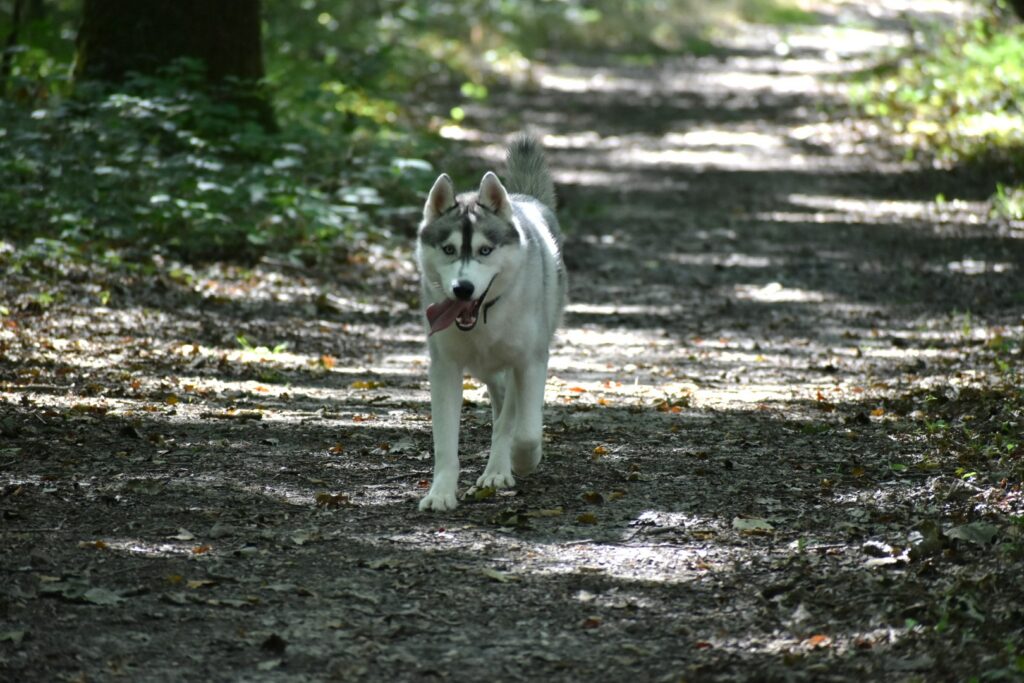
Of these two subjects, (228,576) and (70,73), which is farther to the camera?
(70,73)

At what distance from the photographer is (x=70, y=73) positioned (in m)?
11.6

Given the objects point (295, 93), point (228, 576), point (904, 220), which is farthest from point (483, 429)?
point (295, 93)

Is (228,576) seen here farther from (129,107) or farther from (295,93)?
(295,93)

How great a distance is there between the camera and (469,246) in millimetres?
5082

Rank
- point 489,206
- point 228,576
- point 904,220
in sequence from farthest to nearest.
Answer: point 904,220 < point 489,206 < point 228,576

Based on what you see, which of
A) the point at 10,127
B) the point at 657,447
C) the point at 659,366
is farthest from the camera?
the point at 10,127

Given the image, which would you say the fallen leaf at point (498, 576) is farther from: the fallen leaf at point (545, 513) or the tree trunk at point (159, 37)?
the tree trunk at point (159, 37)

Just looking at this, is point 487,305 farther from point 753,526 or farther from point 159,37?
point 159,37

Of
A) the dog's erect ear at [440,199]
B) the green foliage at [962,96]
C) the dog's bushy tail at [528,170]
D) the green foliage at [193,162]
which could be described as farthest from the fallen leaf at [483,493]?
the green foliage at [962,96]

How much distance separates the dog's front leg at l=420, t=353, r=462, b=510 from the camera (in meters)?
5.30

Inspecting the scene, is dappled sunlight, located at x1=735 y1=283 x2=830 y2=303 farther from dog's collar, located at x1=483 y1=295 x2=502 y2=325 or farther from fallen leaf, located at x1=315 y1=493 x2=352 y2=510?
fallen leaf, located at x1=315 y1=493 x2=352 y2=510

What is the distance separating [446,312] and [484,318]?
0.18 meters

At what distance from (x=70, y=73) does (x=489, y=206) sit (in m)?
7.81

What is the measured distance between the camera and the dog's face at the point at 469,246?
198 inches
